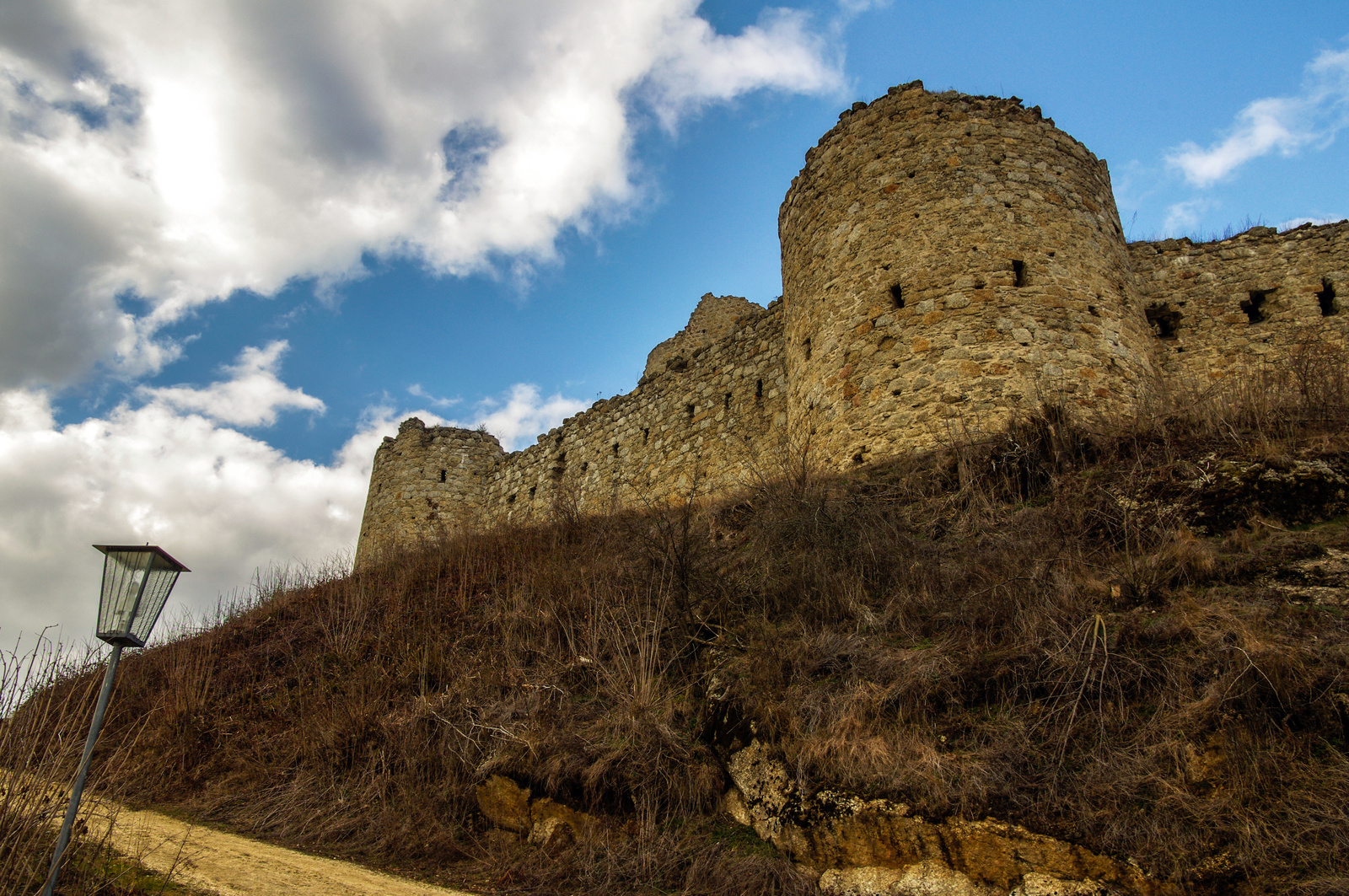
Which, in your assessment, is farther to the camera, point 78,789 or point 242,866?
point 242,866

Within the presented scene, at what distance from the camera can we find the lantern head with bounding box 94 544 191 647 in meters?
4.00

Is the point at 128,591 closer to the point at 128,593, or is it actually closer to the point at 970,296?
the point at 128,593

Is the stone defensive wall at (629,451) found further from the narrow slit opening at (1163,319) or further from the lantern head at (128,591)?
the lantern head at (128,591)

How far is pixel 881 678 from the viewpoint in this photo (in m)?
4.33

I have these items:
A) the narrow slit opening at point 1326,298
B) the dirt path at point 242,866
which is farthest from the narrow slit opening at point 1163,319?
the dirt path at point 242,866

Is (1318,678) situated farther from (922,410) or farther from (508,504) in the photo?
(508,504)

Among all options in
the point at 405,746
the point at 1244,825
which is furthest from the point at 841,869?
the point at 405,746

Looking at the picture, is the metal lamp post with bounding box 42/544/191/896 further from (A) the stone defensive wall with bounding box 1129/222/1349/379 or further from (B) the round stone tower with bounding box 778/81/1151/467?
(A) the stone defensive wall with bounding box 1129/222/1349/379

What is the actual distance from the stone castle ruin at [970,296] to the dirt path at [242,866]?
5.84 metres

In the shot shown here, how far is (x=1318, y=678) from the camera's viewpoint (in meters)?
3.31

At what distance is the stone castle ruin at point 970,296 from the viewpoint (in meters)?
7.94

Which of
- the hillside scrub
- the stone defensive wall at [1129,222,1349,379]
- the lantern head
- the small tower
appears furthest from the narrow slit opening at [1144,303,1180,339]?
the small tower

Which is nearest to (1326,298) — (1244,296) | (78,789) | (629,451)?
(1244,296)

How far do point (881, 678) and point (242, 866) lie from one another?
3.89 meters
